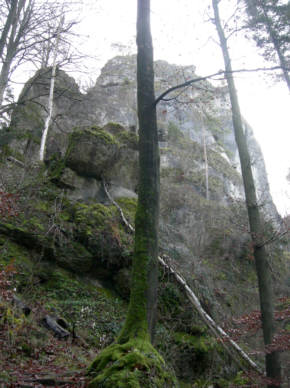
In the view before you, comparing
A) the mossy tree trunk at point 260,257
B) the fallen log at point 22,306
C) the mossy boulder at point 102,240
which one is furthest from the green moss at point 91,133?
the fallen log at point 22,306

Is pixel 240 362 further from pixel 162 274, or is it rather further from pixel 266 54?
pixel 266 54

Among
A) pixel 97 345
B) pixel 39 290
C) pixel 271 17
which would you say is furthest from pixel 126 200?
pixel 271 17

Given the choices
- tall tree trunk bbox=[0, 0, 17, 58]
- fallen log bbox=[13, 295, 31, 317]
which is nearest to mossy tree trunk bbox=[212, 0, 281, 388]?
fallen log bbox=[13, 295, 31, 317]

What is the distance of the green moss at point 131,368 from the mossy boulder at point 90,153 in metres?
7.31

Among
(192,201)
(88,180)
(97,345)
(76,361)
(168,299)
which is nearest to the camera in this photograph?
(76,361)

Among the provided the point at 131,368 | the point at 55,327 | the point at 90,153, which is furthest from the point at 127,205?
the point at 131,368

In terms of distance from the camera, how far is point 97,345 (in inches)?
238

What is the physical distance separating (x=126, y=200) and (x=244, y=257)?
21.5 feet

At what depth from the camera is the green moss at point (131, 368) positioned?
3.07 meters

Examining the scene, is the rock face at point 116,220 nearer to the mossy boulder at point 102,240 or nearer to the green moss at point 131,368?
the mossy boulder at point 102,240

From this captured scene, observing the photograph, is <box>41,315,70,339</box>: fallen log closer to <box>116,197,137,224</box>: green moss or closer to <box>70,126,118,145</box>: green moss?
<box>116,197,137,224</box>: green moss

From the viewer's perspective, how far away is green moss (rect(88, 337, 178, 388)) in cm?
307

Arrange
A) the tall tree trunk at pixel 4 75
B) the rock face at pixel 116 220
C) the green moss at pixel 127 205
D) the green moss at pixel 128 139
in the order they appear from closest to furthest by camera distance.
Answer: the tall tree trunk at pixel 4 75 < the rock face at pixel 116 220 < the green moss at pixel 127 205 < the green moss at pixel 128 139

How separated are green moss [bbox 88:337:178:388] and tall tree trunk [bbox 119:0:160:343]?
1.06 ft
